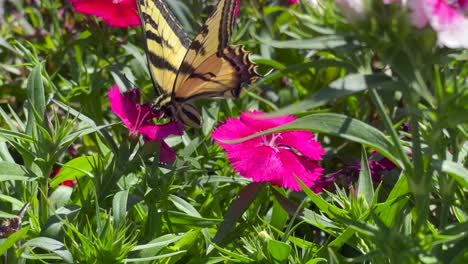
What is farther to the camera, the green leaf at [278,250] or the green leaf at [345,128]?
the green leaf at [278,250]

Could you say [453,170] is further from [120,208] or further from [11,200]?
[11,200]

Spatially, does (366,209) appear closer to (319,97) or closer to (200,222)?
(200,222)

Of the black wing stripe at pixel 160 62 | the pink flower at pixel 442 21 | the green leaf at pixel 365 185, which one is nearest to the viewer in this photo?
the pink flower at pixel 442 21

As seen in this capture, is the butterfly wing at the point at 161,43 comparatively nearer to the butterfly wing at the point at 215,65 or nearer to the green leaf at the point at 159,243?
the butterfly wing at the point at 215,65

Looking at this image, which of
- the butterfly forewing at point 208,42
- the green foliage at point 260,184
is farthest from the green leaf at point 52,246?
the butterfly forewing at point 208,42

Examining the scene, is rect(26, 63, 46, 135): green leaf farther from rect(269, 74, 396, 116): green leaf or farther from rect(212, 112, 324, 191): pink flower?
rect(269, 74, 396, 116): green leaf

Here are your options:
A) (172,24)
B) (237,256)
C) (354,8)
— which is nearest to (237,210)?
(237,256)

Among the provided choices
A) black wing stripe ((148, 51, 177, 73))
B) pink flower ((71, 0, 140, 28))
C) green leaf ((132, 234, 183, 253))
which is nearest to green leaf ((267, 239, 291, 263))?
green leaf ((132, 234, 183, 253))
